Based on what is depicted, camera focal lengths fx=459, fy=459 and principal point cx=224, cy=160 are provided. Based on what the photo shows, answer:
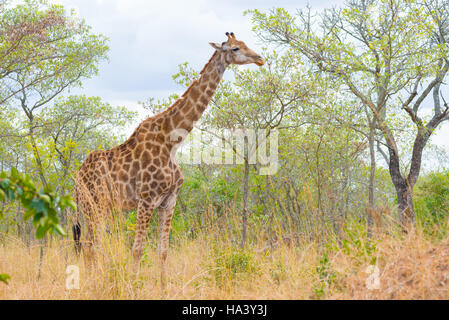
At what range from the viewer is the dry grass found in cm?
510

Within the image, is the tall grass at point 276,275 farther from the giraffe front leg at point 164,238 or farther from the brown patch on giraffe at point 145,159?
the brown patch on giraffe at point 145,159

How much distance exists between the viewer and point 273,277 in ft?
21.2

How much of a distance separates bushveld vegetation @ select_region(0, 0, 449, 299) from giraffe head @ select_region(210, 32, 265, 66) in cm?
230

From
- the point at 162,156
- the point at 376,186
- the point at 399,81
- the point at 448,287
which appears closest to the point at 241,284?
the point at 162,156

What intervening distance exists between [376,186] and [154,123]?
37.3 ft

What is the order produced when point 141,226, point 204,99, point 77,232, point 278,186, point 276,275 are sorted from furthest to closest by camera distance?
point 278,186 < point 77,232 < point 204,99 < point 276,275 < point 141,226

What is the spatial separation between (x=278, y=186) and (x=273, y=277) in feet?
17.8

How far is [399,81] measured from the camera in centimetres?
1076

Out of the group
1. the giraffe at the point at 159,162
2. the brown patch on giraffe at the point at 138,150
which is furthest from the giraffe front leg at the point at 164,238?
the brown patch on giraffe at the point at 138,150

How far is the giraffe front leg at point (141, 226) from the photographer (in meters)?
6.33

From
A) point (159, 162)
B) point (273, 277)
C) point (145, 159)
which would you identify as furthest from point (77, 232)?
point (273, 277)

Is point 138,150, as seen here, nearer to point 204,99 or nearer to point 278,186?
point 204,99

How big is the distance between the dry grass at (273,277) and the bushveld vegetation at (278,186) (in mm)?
24
